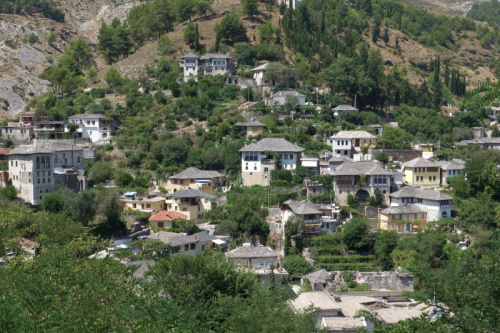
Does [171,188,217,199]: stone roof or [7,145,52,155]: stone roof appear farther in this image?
[7,145,52,155]: stone roof

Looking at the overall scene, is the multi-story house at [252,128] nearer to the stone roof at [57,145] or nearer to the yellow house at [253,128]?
the yellow house at [253,128]

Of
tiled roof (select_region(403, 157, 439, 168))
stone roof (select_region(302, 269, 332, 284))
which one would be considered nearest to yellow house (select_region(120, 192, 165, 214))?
stone roof (select_region(302, 269, 332, 284))

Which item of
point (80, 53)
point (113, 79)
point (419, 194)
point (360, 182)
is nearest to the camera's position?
point (419, 194)

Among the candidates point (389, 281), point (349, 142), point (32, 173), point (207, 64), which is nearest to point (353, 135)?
point (349, 142)

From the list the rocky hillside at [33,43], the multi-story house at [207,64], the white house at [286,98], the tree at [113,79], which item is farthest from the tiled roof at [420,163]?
the rocky hillside at [33,43]

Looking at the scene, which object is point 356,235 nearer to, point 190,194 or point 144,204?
point 190,194

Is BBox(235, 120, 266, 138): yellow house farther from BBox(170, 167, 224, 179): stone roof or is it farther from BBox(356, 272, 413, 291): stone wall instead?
BBox(356, 272, 413, 291): stone wall
